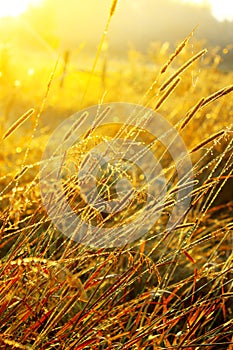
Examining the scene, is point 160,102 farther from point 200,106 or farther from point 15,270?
point 15,270

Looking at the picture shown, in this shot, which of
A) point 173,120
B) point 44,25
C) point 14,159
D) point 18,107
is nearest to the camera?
Answer: point 14,159

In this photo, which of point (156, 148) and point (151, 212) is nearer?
point (151, 212)

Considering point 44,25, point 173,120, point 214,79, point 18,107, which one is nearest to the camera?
point 173,120

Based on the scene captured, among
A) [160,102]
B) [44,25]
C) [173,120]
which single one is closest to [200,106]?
[160,102]

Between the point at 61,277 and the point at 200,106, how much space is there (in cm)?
57

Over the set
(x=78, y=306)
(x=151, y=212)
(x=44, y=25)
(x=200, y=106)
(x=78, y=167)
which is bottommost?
(x=78, y=306)

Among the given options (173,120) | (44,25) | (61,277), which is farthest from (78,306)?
(44,25)

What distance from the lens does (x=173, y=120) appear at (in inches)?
237

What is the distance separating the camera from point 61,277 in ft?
4.46

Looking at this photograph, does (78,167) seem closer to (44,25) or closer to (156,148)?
(156,148)

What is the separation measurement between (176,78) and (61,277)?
0.60m

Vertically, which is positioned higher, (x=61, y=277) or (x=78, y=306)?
(x=61, y=277)

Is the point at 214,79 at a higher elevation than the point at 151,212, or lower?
higher

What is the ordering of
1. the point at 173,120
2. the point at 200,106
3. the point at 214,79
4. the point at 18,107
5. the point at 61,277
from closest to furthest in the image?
the point at 200,106 → the point at 61,277 → the point at 173,120 → the point at 214,79 → the point at 18,107
